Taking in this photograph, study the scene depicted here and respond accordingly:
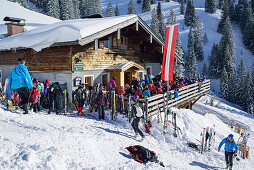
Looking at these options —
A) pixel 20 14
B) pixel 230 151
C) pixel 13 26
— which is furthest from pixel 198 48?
pixel 230 151

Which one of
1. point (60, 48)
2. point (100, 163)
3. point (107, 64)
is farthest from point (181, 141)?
point (60, 48)

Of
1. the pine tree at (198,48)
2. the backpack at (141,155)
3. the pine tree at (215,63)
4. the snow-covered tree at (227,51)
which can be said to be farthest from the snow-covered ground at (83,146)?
the pine tree at (198,48)

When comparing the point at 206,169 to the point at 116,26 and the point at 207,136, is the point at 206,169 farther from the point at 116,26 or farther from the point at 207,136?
the point at 116,26

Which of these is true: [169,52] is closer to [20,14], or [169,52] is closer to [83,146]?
[83,146]

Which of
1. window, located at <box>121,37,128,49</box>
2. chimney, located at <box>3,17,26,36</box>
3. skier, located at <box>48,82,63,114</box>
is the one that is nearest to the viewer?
skier, located at <box>48,82,63,114</box>

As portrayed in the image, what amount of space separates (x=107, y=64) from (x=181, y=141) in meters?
7.74

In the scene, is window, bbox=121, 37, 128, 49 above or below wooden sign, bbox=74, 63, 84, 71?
above

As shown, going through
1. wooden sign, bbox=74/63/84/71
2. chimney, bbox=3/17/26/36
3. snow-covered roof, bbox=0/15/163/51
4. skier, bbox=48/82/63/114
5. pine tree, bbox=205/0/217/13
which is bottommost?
skier, bbox=48/82/63/114

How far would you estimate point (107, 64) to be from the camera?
46.0 feet

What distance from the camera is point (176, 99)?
13.4m

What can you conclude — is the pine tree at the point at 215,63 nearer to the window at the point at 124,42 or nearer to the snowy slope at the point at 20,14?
→ the snowy slope at the point at 20,14

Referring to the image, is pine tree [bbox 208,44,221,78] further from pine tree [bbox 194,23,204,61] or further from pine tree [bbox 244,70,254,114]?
pine tree [bbox 244,70,254,114]

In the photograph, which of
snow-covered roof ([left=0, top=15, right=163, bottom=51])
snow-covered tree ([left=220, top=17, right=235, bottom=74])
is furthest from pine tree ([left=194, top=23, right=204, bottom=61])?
snow-covered roof ([left=0, top=15, right=163, bottom=51])

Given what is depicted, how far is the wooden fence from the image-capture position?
33.1ft
